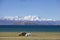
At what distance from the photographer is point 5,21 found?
12725cm
